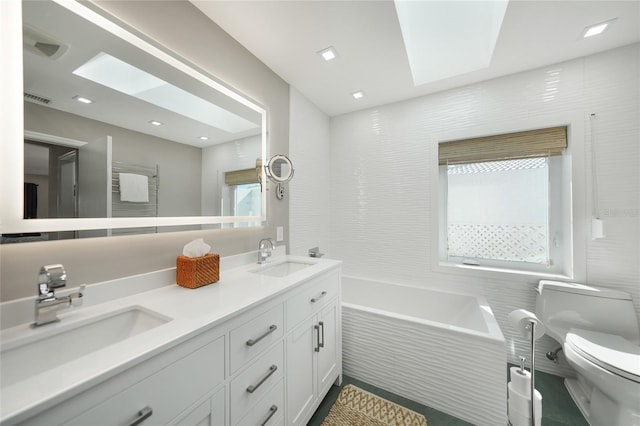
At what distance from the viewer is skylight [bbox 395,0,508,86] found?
1.59 m

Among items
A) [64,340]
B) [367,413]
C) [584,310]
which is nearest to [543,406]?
[584,310]

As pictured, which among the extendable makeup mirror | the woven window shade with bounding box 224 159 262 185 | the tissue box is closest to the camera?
the tissue box

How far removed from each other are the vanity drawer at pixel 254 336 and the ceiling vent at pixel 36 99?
105 cm

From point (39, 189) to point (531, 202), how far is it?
10.1 ft

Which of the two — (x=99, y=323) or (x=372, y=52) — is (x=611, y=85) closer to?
(x=372, y=52)

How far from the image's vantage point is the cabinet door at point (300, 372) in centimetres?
117

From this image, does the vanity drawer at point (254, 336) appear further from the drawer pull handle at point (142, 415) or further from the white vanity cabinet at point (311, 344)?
the drawer pull handle at point (142, 415)

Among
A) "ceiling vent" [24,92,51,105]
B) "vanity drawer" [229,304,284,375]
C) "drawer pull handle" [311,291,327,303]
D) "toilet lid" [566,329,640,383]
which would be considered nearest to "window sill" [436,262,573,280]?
"toilet lid" [566,329,640,383]

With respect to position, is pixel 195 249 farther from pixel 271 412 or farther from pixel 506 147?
pixel 506 147

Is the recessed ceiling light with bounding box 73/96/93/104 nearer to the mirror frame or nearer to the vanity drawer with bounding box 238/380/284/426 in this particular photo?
the mirror frame

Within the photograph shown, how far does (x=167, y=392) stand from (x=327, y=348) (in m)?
1.08

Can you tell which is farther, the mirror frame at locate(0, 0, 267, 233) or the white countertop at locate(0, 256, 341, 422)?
the mirror frame at locate(0, 0, 267, 233)

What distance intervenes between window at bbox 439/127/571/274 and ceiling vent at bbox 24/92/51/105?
8.49 feet

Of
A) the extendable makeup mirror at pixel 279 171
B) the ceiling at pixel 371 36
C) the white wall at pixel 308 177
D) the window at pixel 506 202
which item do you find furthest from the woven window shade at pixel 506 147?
the extendable makeup mirror at pixel 279 171
